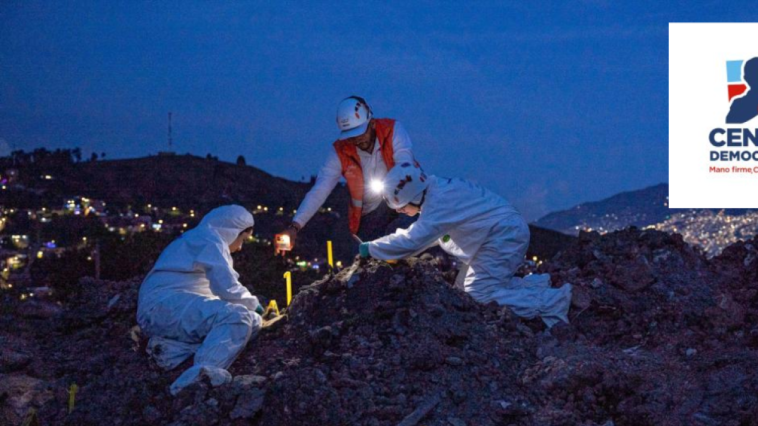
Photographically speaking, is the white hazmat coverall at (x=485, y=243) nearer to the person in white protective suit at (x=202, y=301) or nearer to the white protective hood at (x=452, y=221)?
the white protective hood at (x=452, y=221)

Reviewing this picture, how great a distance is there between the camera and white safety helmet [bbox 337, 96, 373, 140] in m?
8.28

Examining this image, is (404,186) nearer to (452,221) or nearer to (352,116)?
(452,221)

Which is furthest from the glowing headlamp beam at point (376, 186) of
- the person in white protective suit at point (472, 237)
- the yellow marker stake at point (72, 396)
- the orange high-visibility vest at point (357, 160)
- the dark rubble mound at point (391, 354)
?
the yellow marker stake at point (72, 396)

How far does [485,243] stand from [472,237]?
0.15 metres

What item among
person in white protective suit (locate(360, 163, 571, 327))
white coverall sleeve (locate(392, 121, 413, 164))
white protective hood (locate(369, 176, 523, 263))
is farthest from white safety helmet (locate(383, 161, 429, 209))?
white coverall sleeve (locate(392, 121, 413, 164))

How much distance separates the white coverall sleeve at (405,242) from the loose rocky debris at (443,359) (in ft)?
0.66

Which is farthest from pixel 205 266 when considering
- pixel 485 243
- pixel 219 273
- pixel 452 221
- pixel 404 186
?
pixel 485 243

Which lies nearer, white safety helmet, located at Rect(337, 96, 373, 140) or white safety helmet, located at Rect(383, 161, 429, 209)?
white safety helmet, located at Rect(383, 161, 429, 209)

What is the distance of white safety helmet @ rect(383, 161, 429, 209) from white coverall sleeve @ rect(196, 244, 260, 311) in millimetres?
1718

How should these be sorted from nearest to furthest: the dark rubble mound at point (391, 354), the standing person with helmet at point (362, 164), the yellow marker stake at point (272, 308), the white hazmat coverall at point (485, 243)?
the dark rubble mound at point (391, 354)
the white hazmat coverall at point (485, 243)
the yellow marker stake at point (272, 308)
the standing person with helmet at point (362, 164)

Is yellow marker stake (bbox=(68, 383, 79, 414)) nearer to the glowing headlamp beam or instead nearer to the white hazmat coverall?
the white hazmat coverall

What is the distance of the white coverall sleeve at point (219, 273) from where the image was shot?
23.5 ft

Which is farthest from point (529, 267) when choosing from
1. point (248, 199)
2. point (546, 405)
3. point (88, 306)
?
point (248, 199)

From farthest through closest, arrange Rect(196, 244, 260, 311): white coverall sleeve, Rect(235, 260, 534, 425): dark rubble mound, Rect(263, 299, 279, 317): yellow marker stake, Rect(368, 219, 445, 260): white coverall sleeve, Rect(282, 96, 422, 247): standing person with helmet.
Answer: Rect(282, 96, 422, 247): standing person with helmet, Rect(263, 299, 279, 317): yellow marker stake, Rect(368, 219, 445, 260): white coverall sleeve, Rect(196, 244, 260, 311): white coverall sleeve, Rect(235, 260, 534, 425): dark rubble mound
